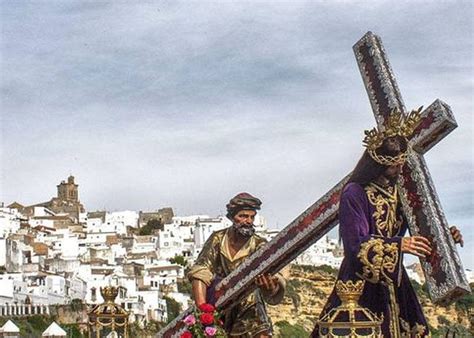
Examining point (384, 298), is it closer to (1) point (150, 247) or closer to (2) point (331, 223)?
(2) point (331, 223)

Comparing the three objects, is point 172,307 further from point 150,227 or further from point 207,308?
point 207,308

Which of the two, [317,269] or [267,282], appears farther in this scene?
[317,269]

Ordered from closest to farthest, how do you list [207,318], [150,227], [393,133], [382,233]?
[393,133]
[382,233]
[207,318]
[150,227]

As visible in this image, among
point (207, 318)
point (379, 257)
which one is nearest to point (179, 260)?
point (207, 318)

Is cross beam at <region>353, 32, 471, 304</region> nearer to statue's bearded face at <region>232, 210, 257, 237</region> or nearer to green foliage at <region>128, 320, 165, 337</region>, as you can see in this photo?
statue's bearded face at <region>232, 210, 257, 237</region>

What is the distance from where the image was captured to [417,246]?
6.33 metres

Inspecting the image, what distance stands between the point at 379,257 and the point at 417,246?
265 millimetres

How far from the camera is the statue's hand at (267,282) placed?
7941 millimetres

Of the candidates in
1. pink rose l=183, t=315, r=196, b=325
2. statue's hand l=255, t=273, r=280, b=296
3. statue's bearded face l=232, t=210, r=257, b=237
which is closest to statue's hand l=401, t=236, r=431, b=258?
statue's hand l=255, t=273, r=280, b=296

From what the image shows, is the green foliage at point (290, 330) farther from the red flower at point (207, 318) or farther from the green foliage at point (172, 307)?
the red flower at point (207, 318)

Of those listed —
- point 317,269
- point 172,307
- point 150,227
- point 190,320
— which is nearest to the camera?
point 190,320

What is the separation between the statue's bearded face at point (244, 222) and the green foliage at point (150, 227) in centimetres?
10555

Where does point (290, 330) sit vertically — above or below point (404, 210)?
above

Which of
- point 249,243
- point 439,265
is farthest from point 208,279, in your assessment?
point 439,265
